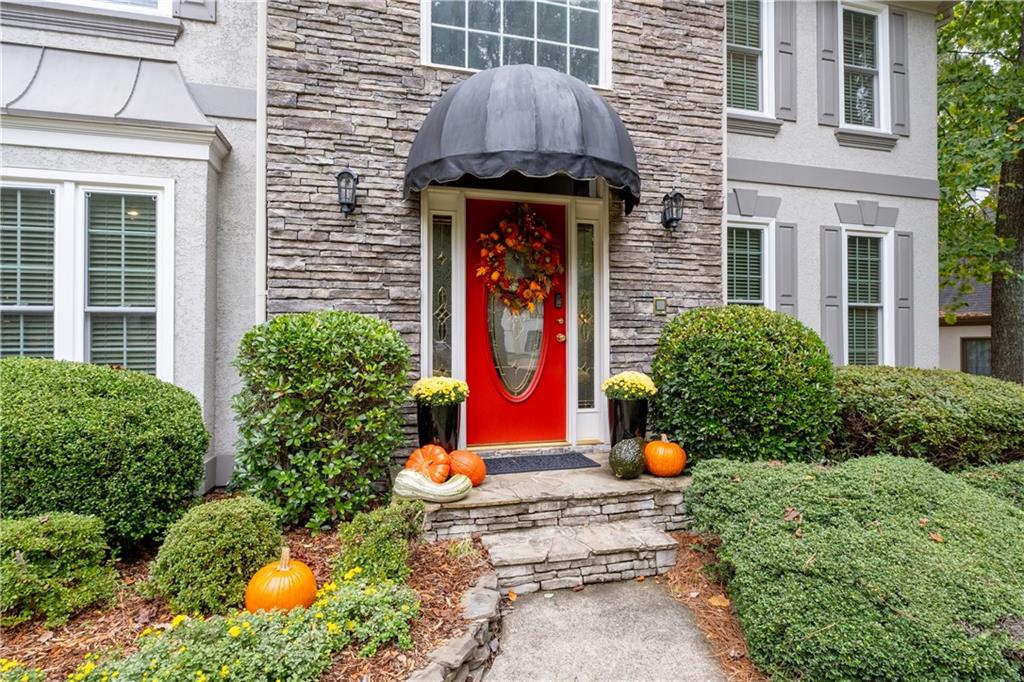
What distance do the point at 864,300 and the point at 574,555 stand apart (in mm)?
5971

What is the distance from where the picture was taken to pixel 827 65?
22.3 feet

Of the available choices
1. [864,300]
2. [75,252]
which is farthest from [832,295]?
[75,252]

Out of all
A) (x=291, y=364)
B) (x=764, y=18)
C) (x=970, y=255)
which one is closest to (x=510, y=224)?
(x=291, y=364)

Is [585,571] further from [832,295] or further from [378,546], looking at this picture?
[832,295]

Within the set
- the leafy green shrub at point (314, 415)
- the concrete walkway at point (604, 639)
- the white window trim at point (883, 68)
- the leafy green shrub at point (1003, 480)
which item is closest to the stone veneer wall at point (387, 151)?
the leafy green shrub at point (314, 415)

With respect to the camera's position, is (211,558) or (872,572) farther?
(211,558)

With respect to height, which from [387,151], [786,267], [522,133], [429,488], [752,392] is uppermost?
[387,151]

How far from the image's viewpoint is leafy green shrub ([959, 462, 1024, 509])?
397 cm

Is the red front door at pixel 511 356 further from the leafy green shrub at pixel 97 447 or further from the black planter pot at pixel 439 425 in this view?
the leafy green shrub at pixel 97 447

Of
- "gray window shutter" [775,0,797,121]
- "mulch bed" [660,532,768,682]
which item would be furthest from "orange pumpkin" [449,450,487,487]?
"gray window shutter" [775,0,797,121]

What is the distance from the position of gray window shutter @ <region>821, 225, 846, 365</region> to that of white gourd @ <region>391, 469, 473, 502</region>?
17.9 ft

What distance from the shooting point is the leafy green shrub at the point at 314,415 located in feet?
12.0

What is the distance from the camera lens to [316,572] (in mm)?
3117

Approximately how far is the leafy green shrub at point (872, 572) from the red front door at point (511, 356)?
6.08 ft
